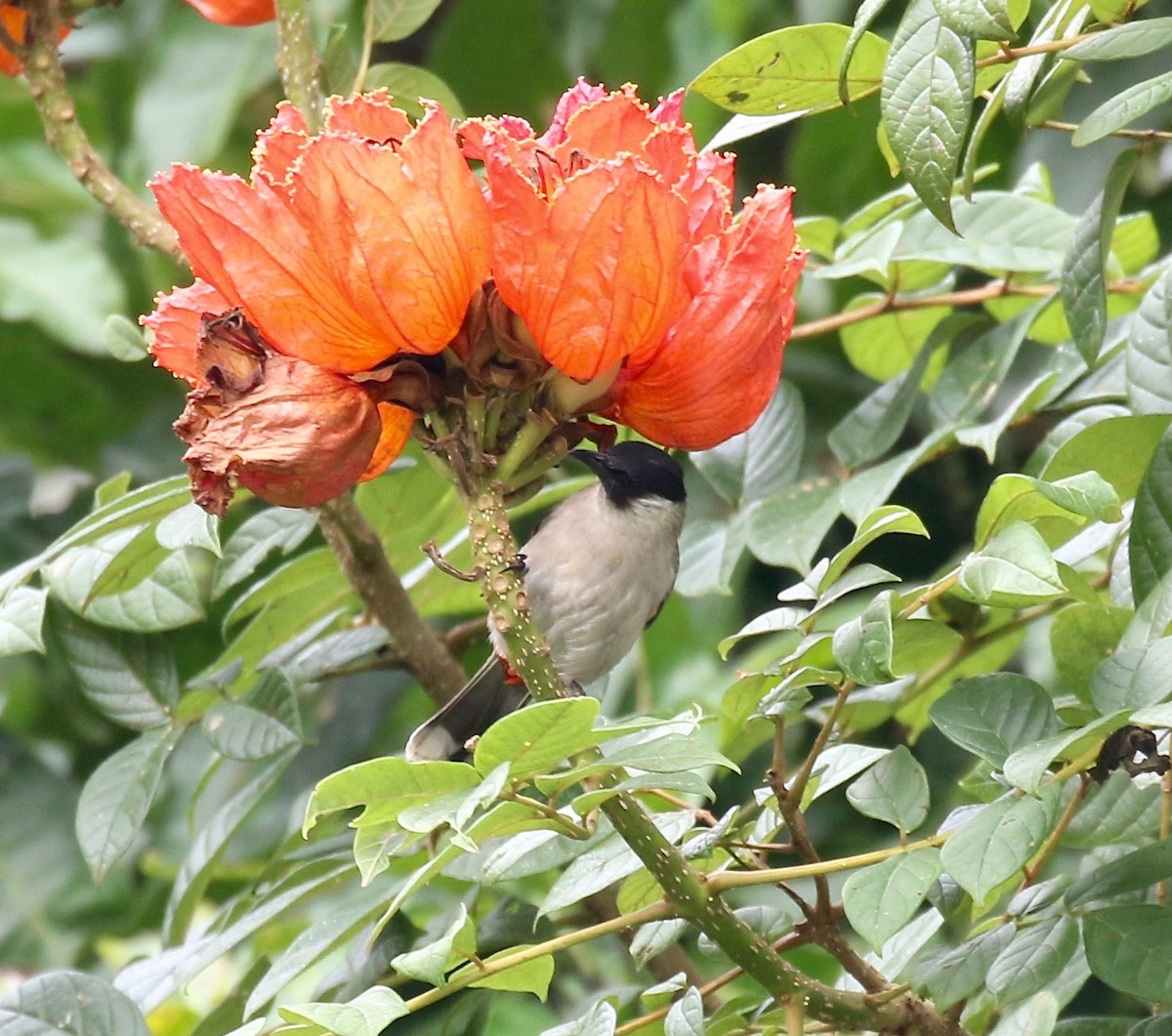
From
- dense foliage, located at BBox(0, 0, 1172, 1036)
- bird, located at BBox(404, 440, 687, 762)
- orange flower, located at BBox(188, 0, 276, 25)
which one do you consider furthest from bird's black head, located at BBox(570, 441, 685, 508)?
orange flower, located at BBox(188, 0, 276, 25)

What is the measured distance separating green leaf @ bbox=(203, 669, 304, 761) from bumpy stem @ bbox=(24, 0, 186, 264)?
519 millimetres

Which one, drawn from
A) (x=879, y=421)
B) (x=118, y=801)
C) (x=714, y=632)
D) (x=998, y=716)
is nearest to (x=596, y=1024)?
(x=998, y=716)

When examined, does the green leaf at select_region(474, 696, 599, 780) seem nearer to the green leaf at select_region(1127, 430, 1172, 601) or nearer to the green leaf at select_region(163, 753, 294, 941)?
the green leaf at select_region(1127, 430, 1172, 601)

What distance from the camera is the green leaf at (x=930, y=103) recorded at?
4.03 feet

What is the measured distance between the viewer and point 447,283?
3.84 feet

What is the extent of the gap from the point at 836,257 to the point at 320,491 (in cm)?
99

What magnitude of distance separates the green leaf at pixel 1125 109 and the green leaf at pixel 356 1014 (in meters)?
0.88

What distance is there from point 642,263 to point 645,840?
1.44 ft

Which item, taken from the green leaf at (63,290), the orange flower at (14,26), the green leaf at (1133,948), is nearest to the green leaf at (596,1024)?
the green leaf at (1133,948)

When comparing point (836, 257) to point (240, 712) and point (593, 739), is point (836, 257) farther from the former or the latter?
point (593, 739)

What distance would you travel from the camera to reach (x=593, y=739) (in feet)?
3.55

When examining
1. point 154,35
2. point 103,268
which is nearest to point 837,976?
point 103,268

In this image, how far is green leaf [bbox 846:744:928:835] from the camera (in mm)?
1337

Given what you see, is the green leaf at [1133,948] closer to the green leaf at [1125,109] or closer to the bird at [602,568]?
the green leaf at [1125,109]
